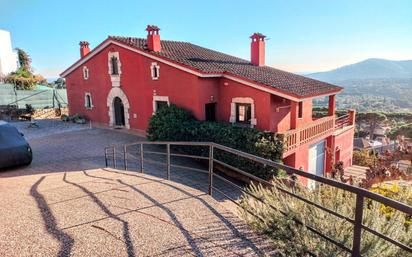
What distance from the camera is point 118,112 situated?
19.5 m

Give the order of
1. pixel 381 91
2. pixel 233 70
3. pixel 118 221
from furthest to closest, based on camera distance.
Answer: pixel 381 91 < pixel 233 70 < pixel 118 221

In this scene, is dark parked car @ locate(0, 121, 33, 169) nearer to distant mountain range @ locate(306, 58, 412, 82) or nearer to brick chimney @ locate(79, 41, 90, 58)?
brick chimney @ locate(79, 41, 90, 58)

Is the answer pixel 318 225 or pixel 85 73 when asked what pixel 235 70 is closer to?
pixel 85 73

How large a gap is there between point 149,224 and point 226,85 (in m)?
11.7

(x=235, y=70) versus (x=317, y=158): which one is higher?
(x=235, y=70)

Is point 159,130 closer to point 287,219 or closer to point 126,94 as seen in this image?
point 126,94

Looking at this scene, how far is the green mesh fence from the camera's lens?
2553 cm

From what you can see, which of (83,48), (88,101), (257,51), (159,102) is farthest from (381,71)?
(159,102)

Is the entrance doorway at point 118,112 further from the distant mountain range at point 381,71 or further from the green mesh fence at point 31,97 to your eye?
the distant mountain range at point 381,71

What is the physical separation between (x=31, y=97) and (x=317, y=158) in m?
25.4

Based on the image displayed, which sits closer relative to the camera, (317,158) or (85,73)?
(317,158)

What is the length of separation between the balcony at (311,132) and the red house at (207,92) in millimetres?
42

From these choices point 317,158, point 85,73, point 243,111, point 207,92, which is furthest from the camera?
point 85,73

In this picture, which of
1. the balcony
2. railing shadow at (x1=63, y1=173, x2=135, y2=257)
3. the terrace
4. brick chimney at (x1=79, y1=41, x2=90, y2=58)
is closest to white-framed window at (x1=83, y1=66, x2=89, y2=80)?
brick chimney at (x1=79, y1=41, x2=90, y2=58)
